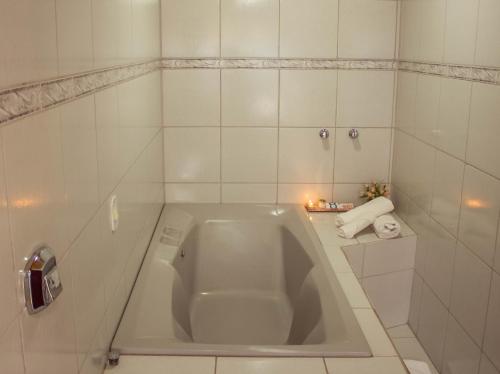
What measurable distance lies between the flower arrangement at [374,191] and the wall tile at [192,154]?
807 mm

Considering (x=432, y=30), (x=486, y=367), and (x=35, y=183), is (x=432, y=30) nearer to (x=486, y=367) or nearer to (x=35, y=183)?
(x=486, y=367)

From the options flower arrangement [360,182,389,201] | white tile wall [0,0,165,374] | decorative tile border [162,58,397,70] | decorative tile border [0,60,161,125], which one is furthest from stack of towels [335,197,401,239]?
decorative tile border [0,60,161,125]

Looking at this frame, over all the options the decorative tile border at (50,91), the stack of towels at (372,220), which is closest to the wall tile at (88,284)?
the decorative tile border at (50,91)

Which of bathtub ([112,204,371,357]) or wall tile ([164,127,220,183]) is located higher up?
wall tile ([164,127,220,183])

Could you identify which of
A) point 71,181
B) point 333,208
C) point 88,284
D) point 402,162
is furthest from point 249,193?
point 71,181

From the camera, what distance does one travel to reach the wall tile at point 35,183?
0.87 meters

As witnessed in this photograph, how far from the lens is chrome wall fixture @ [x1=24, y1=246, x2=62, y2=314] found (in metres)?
0.92

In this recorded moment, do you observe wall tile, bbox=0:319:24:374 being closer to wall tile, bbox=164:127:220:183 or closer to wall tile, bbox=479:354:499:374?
wall tile, bbox=479:354:499:374

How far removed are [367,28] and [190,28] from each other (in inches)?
36.0

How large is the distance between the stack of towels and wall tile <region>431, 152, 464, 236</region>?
24 centimetres

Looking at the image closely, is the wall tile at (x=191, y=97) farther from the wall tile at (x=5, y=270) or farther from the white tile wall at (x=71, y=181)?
the wall tile at (x=5, y=270)

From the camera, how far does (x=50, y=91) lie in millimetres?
1055

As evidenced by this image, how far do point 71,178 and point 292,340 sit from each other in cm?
141

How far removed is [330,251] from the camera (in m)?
2.42
